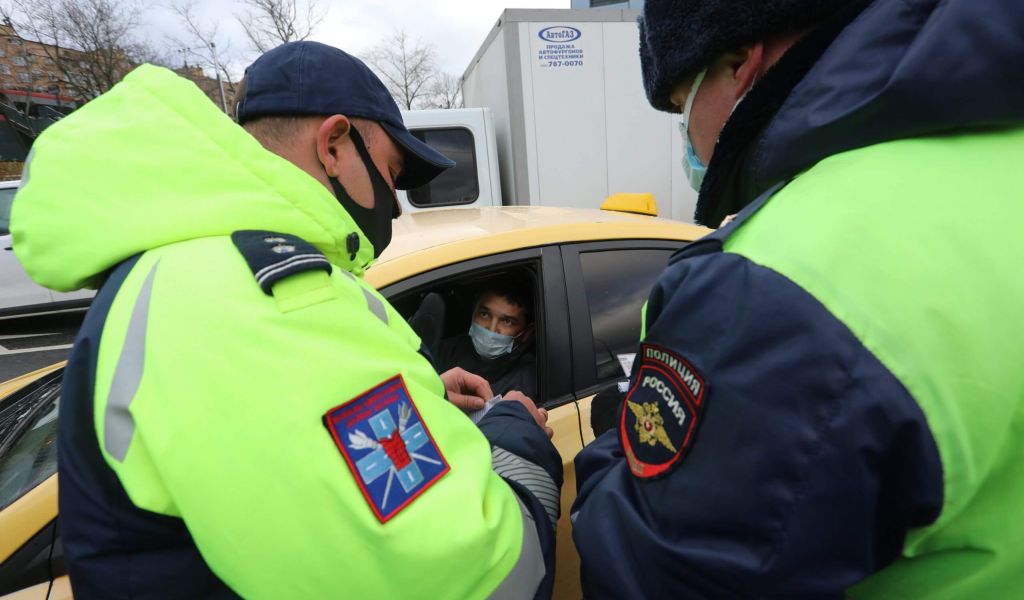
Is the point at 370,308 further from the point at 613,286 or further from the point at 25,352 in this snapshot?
the point at 25,352

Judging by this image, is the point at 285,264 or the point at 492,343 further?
the point at 492,343

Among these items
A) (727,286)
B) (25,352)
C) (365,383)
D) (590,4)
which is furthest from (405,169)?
(590,4)

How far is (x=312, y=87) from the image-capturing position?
1066mm

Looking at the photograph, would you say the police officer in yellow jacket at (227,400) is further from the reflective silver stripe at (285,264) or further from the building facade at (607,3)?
the building facade at (607,3)

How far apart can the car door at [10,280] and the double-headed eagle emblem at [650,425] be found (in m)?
7.39

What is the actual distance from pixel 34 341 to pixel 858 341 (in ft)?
27.1

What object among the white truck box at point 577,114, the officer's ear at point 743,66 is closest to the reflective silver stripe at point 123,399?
the officer's ear at point 743,66

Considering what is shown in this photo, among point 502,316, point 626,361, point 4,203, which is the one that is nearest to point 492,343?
point 502,316

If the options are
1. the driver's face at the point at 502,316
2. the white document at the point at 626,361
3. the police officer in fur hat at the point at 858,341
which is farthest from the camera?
the driver's face at the point at 502,316

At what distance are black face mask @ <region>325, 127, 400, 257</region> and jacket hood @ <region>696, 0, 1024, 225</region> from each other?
844mm

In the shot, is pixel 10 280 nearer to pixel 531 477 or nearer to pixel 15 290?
pixel 15 290

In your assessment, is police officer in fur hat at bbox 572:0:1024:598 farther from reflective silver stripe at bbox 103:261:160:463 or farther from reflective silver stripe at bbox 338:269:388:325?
reflective silver stripe at bbox 103:261:160:463

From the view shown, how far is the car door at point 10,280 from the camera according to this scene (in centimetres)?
553

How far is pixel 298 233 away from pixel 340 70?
0.51 metres
